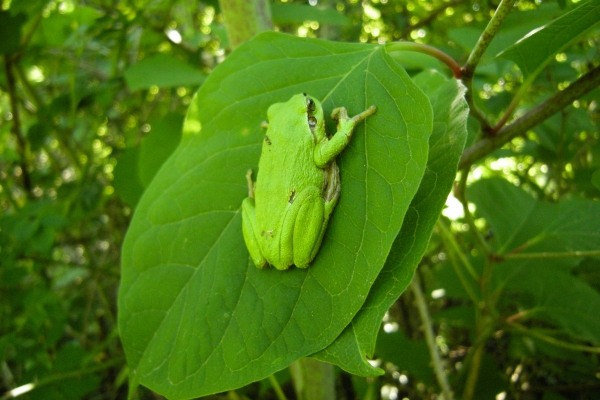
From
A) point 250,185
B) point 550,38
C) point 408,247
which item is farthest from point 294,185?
point 550,38

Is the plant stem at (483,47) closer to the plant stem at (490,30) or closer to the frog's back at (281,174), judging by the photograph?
the plant stem at (490,30)

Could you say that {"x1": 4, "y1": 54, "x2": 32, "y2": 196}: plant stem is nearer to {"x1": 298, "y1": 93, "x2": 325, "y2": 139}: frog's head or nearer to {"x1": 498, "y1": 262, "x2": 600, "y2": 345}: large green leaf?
{"x1": 298, "y1": 93, "x2": 325, "y2": 139}: frog's head

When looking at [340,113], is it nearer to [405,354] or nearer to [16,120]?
[405,354]

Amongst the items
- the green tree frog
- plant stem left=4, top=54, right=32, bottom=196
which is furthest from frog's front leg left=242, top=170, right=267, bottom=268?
plant stem left=4, top=54, right=32, bottom=196

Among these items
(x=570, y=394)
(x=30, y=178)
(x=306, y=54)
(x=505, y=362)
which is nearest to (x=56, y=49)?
(x=30, y=178)

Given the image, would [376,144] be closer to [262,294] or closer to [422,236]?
[422,236]

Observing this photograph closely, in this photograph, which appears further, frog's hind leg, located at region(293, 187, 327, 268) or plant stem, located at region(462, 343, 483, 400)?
plant stem, located at region(462, 343, 483, 400)
